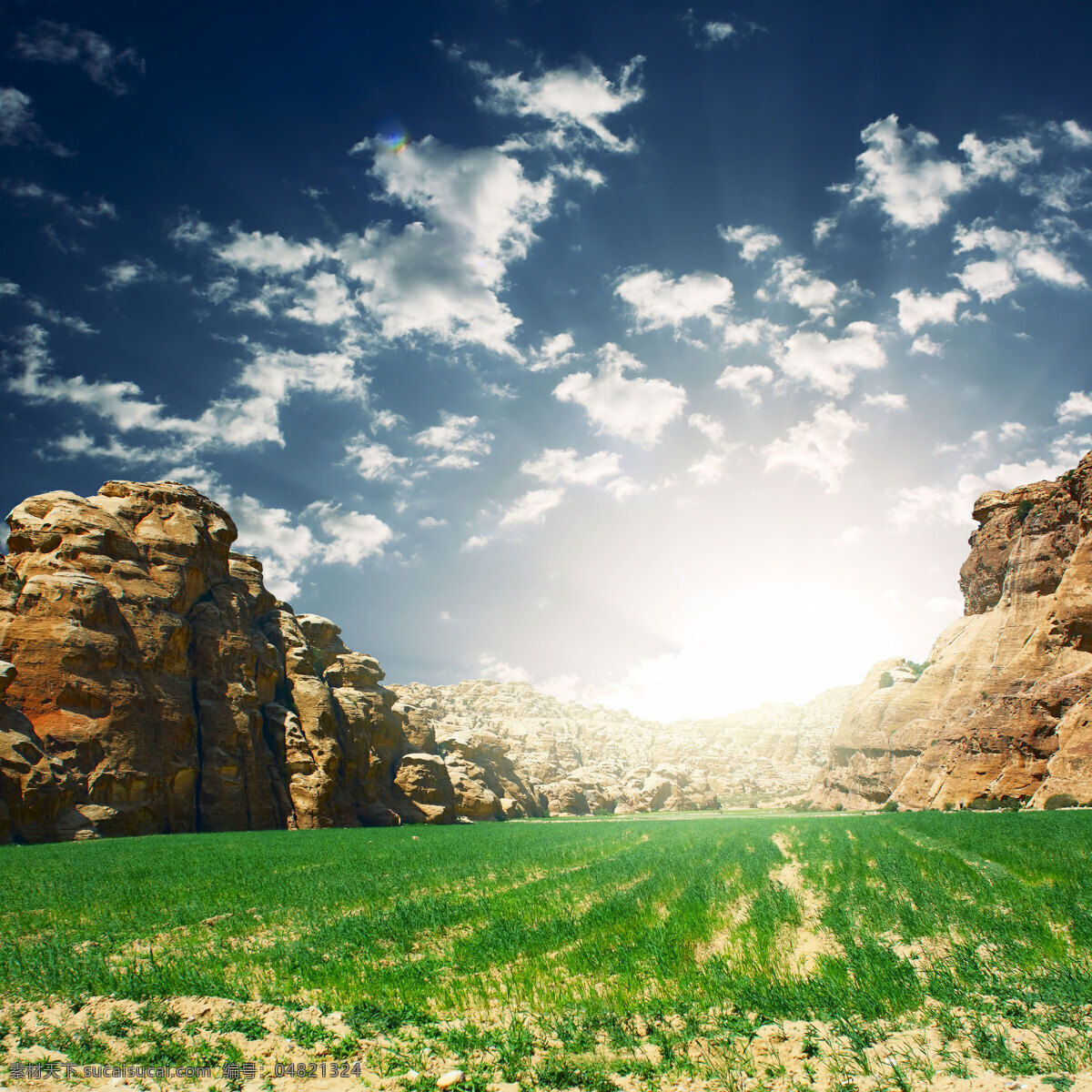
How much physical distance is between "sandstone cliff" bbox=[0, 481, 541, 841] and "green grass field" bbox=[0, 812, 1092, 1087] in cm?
2694

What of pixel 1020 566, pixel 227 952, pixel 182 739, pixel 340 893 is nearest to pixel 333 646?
pixel 182 739

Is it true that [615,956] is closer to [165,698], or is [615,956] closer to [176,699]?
[165,698]

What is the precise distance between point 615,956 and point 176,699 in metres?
50.0

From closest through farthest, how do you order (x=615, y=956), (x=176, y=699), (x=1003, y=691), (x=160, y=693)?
(x=615, y=956) → (x=160, y=693) → (x=176, y=699) → (x=1003, y=691)

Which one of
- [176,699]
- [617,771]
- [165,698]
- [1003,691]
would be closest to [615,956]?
[165,698]

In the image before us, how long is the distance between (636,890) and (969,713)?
58.8 m

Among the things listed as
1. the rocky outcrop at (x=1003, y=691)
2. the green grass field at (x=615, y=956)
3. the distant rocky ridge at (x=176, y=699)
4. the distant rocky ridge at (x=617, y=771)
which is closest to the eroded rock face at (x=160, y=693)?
the distant rocky ridge at (x=176, y=699)

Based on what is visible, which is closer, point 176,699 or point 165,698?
point 165,698

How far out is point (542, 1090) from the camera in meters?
5.62

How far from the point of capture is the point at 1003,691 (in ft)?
176

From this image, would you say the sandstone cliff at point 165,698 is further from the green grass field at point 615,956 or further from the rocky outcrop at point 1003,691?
the rocky outcrop at point 1003,691

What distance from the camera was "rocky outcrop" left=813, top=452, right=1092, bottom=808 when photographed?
45.8 metres

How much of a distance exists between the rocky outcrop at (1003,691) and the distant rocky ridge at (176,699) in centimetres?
4968

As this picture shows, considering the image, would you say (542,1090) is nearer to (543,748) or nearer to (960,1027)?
(960,1027)
